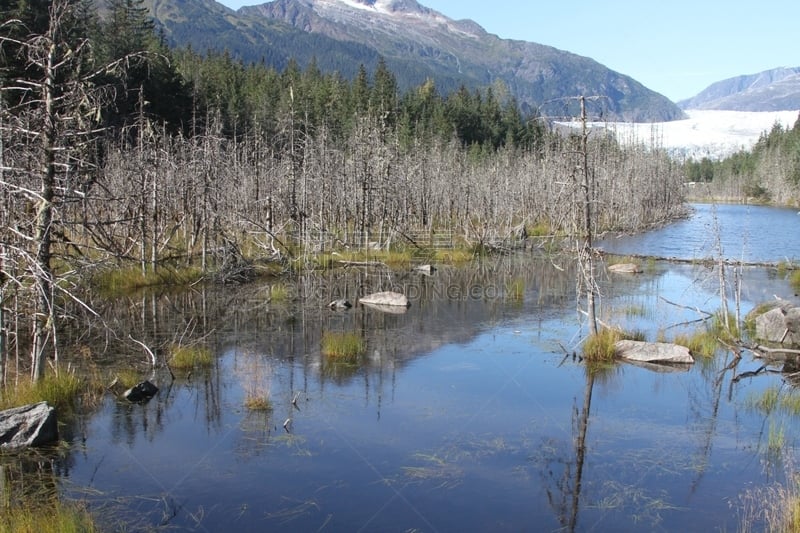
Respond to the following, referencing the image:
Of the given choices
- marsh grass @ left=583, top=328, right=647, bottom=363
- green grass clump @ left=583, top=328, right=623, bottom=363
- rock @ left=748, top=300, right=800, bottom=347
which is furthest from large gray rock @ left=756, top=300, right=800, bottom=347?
green grass clump @ left=583, top=328, right=623, bottom=363

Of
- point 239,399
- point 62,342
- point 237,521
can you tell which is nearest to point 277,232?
point 62,342

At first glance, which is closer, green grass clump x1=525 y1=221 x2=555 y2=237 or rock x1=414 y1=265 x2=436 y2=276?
rock x1=414 y1=265 x2=436 y2=276

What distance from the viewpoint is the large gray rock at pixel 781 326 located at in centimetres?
2020

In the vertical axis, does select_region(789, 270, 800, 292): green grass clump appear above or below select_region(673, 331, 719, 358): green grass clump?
above

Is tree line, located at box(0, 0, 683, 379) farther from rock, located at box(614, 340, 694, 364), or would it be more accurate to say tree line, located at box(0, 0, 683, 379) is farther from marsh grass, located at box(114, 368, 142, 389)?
rock, located at box(614, 340, 694, 364)

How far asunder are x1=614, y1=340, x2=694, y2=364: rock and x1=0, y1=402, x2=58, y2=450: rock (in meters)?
13.8

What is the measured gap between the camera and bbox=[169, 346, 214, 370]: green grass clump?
17.5 metres

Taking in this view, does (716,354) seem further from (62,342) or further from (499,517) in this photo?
(62,342)

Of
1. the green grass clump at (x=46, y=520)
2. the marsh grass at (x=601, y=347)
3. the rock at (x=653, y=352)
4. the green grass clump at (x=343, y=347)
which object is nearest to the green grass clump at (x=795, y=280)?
the rock at (x=653, y=352)

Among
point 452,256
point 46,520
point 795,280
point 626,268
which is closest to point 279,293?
point 452,256

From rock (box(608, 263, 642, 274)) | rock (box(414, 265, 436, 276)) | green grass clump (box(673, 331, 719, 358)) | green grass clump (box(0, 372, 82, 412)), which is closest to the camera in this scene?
green grass clump (box(0, 372, 82, 412))

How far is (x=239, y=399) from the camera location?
15.5m

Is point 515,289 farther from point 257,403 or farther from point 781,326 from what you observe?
point 257,403

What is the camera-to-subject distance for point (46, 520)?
8.94 m
